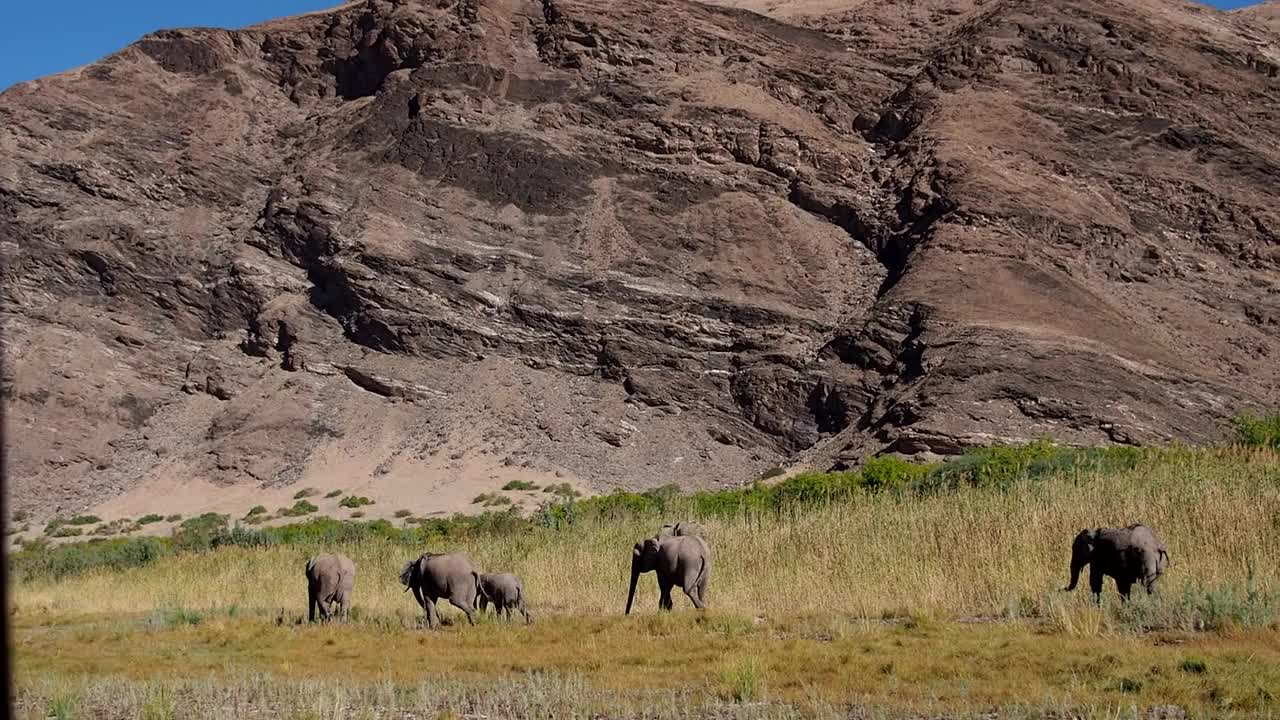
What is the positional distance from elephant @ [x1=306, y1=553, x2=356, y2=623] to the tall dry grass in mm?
838

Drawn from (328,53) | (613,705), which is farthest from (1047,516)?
(328,53)

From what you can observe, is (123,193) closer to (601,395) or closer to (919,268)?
(601,395)

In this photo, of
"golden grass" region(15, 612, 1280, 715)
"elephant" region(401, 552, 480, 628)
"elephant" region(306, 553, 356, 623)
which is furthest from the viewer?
"elephant" region(306, 553, 356, 623)

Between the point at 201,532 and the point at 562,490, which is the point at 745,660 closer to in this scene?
the point at 201,532

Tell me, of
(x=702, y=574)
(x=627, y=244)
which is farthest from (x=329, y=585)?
(x=627, y=244)

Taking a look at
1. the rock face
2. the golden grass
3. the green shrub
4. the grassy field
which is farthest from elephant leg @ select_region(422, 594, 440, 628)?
the green shrub

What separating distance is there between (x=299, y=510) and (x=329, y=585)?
30.6m

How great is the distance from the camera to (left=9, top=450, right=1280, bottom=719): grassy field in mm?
9070

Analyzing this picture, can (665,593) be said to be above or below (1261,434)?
below

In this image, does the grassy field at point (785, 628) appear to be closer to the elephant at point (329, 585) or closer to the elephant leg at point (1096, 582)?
the elephant leg at point (1096, 582)

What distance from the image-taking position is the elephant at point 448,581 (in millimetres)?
15164

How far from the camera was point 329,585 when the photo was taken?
16422mm

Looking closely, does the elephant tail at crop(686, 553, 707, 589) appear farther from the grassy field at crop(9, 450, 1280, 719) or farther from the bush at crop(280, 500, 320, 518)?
the bush at crop(280, 500, 320, 518)

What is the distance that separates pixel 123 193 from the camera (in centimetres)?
6166
